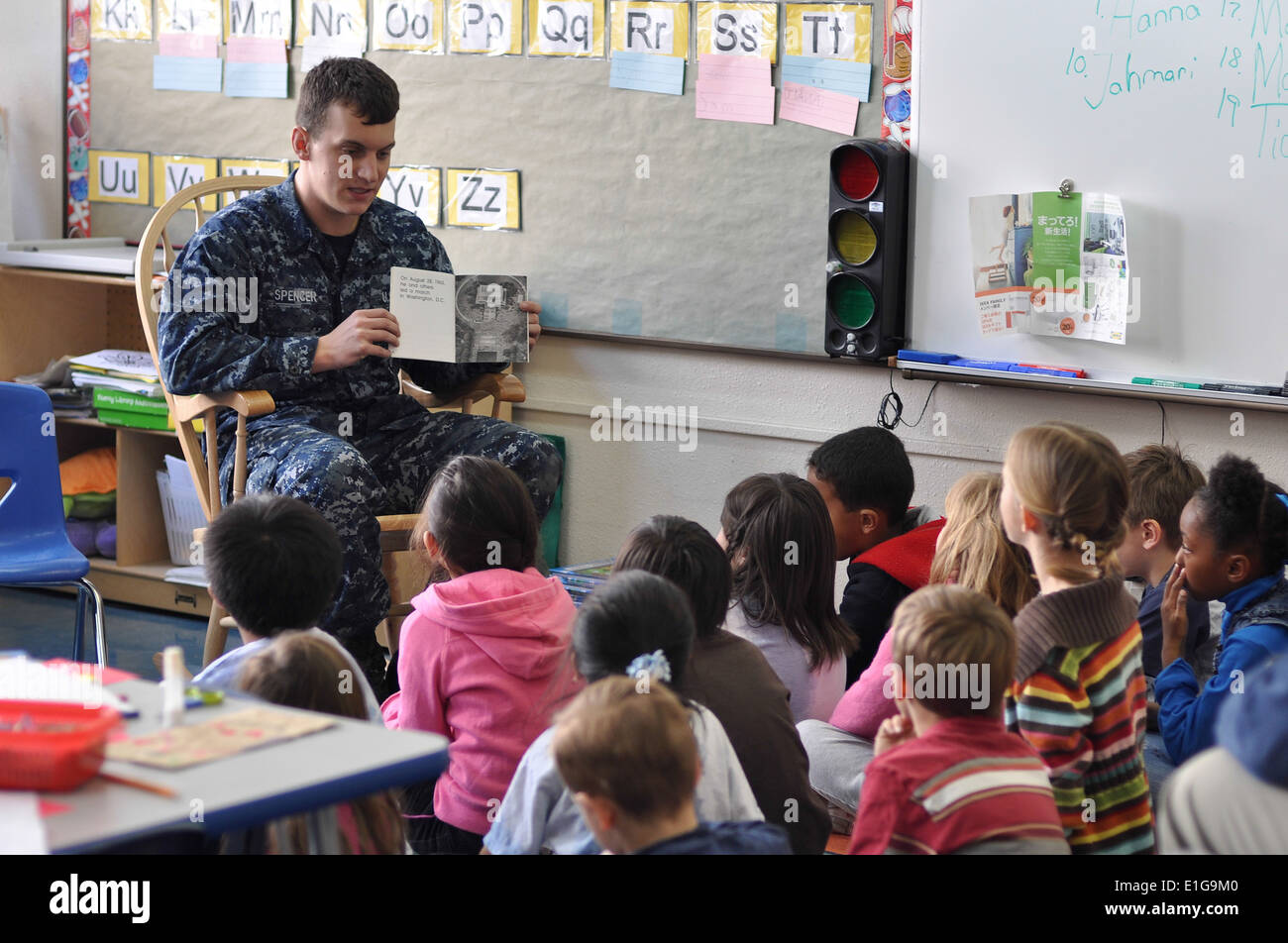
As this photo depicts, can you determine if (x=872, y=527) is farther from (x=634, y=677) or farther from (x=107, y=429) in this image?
(x=107, y=429)

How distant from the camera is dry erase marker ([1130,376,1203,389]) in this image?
297 centimetres

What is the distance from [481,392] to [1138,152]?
4.91ft

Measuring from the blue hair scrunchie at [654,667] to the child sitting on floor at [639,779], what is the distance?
26cm

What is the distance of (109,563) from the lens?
410cm

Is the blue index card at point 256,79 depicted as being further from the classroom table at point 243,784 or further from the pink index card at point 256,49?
the classroom table at point 243,784

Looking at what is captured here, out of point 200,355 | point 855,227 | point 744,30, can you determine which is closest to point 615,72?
point 744,30

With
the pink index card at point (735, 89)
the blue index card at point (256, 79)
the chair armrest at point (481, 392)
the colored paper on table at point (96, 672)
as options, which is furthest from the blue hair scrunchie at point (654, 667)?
the blue index card at point (256, 79)

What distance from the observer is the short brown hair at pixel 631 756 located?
128cm

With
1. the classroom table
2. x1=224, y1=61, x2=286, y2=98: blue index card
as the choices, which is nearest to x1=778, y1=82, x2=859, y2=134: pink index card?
x1=224, y1=61, x2=286, y2=98: blue index card

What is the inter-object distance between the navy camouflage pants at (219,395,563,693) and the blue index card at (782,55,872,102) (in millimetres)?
1109

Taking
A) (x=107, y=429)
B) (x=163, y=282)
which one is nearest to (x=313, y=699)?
(x=163, y=282)

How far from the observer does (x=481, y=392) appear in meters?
3.18
